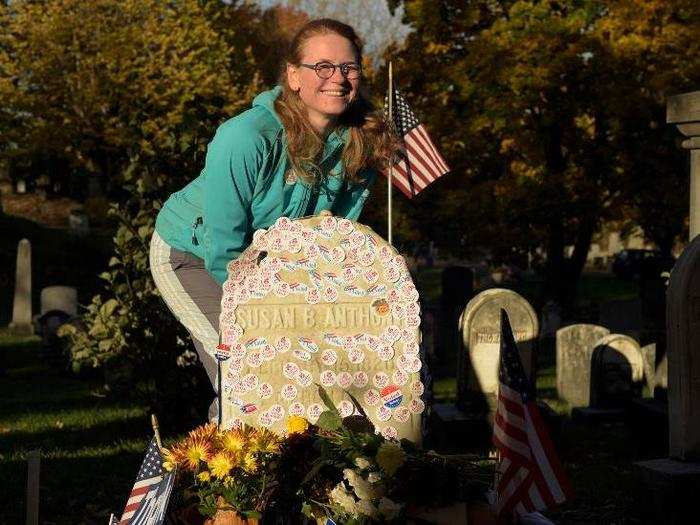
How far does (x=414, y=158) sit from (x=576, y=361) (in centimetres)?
266

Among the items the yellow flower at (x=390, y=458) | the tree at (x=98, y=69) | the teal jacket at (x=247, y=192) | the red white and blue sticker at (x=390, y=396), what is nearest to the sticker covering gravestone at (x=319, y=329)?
the red white and blue sticker at (x=390, y=396)

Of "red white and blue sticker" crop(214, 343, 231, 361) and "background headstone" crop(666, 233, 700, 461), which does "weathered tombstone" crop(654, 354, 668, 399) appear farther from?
"red white and blue sticker" crop(214, 343, 231, 361)

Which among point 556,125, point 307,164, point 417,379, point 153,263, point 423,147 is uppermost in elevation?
point 556,125

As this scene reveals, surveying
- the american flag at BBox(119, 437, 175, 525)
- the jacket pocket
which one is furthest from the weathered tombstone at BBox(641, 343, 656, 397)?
the american flag at BBox(119, 437, 175, 525)

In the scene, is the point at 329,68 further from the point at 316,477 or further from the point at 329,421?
the point at 316,477

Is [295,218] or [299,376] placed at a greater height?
[295,218]

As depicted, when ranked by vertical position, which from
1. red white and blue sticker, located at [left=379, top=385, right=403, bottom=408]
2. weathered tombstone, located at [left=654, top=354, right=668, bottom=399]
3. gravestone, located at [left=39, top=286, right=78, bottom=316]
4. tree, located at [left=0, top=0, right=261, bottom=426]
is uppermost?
tree, located at [left=0, top=0, right=261, bottom=426]

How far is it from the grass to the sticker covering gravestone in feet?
5.48

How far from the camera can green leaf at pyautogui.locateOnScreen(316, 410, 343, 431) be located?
14.7ft

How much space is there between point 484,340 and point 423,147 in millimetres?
1947

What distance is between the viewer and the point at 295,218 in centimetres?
504

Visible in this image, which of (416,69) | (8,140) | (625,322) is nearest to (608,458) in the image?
(625,322)

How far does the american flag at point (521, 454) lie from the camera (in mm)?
4324

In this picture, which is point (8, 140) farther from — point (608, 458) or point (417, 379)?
point (417, 379)
